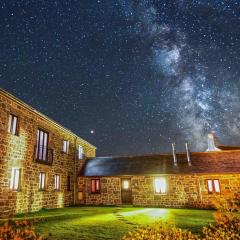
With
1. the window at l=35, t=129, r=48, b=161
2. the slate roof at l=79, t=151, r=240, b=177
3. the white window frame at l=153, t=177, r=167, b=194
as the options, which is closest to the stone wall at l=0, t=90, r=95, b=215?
the window at l=35, t=129, r=48, b=161

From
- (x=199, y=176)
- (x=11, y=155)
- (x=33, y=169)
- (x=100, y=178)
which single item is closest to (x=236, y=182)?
(x=199, y=176)

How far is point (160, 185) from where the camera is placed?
65.1 ft

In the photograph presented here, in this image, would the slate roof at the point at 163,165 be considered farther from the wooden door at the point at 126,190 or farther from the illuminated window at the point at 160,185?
the wooden door at the point at 126,190

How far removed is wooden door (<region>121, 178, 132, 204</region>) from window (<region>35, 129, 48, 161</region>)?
7538 mm

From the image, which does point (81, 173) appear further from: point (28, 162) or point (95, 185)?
point (28, 162)

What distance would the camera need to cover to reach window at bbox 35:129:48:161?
16391 mm

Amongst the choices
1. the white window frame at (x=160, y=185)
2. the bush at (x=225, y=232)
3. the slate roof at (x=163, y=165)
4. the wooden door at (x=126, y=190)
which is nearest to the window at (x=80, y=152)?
the slate roof at (x=163, y=165)

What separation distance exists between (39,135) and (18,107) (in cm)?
316

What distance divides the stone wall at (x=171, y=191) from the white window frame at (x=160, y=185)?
0.80ft

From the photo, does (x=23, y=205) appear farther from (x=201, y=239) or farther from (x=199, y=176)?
(x=199, y=176)

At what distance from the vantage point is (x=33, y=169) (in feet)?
50.8

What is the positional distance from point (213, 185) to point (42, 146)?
1387cm

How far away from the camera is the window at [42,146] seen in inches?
645

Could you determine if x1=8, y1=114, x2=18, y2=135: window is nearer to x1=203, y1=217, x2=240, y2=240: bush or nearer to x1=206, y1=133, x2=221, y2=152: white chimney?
x1=203, y1=217, x2=240, y2=240: bush
